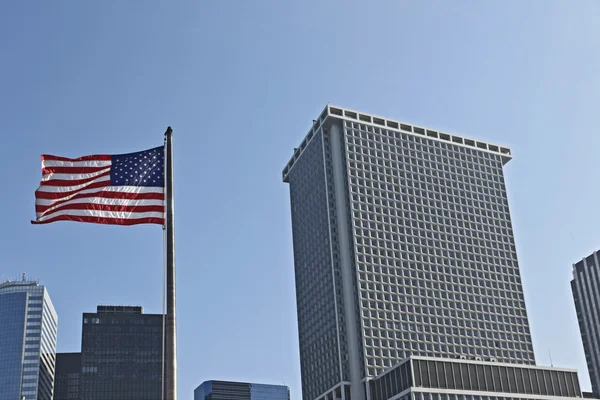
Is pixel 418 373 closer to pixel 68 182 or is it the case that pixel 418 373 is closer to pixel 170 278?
pixel 68 182

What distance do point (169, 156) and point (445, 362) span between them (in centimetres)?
14249

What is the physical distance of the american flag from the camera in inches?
1880

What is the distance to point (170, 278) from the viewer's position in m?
44.1

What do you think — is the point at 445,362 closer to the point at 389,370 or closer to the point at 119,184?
the point at 389,370

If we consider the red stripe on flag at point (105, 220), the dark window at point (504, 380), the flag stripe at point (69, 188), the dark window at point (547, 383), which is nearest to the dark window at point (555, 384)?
the dark window at point (547, 383)

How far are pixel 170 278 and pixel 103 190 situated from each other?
24.4 feet

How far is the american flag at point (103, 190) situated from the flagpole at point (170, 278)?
0.89 m

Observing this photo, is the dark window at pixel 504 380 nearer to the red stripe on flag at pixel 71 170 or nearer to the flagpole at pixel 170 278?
the flagpole at pixel 170 278

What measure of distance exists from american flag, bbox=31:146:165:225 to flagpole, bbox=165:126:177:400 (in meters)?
0.89

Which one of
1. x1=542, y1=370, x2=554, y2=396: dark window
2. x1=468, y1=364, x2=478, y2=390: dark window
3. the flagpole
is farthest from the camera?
x1=542, y1=370, x2=554, y2=396: dark window

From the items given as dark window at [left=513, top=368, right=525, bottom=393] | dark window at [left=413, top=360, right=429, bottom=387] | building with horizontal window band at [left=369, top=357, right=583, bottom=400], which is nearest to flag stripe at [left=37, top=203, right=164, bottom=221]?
building with horizontal window band at [left=369, top=357, right=583, bottom=400]

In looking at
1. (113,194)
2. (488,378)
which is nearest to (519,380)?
(488,378)

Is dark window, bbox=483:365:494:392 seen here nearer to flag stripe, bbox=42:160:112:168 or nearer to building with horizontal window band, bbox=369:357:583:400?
building with horizontal window band, bbox=369:357:583:400

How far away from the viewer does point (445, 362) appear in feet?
592
